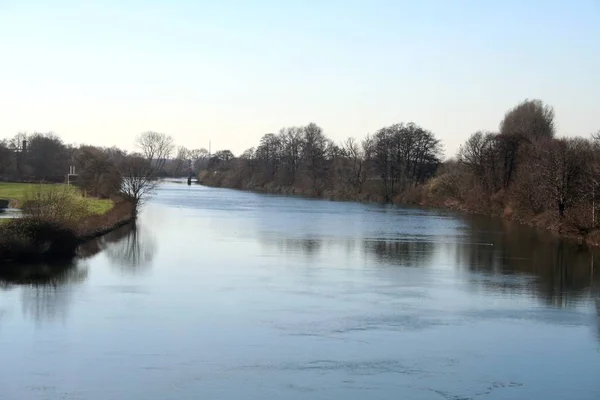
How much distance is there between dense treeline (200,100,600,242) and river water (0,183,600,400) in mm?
10727

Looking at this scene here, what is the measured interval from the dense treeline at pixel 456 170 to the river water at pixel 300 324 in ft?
35.2

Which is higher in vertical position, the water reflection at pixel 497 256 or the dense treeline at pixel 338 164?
the dense treeline at pixel 338 164

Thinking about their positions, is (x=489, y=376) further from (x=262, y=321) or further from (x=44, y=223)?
(x=44, y=223)

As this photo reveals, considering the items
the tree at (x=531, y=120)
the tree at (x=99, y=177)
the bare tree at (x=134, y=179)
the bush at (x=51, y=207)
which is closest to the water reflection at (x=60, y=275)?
the bush at (x=51, y=207)

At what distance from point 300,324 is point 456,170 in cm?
4941

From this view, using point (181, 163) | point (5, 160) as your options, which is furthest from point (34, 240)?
point (181, 163)

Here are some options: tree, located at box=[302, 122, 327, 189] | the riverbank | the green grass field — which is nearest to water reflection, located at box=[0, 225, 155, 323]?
the green grass field

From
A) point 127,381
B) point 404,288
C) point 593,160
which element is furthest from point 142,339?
point 593,160

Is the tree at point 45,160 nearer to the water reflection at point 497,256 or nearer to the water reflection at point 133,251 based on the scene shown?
the water reflection at point 133,251

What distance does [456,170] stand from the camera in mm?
61750

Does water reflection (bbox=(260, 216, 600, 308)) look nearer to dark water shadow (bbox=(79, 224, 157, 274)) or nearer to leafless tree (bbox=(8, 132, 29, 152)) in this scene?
dark water shadow (bbox=(79, 224, 157, 274))

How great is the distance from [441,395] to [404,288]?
8.58 meters

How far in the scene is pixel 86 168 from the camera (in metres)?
46.3

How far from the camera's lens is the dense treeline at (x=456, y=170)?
37.6 m
